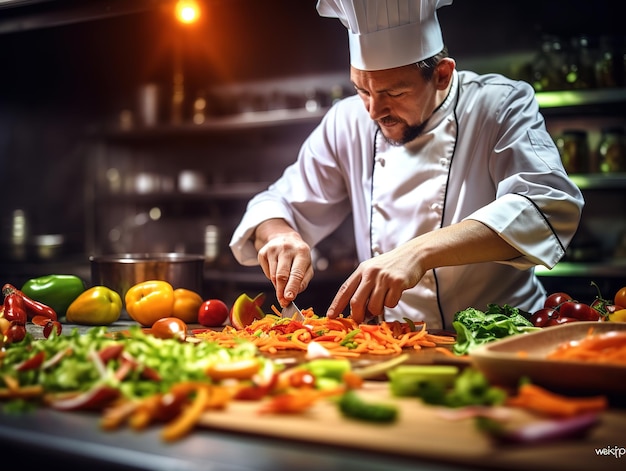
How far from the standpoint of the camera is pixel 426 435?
38.6 inches

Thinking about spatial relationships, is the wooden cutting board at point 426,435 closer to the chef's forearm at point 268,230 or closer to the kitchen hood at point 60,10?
the chef's forearm at point 268,230

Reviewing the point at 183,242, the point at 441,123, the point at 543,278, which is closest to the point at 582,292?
the point at 543,278

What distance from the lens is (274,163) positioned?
509cm

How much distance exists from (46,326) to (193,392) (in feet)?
3.06

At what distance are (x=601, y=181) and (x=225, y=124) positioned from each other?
2544mm

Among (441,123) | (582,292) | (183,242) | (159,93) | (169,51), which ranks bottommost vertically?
(582,292)

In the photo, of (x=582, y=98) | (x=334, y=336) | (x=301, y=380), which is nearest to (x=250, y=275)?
(x=582, y=98)

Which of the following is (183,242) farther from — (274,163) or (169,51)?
(169,51)

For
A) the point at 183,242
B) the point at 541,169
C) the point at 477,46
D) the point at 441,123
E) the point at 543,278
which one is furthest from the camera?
the point at 183,242

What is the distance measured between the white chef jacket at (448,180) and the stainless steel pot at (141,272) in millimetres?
207

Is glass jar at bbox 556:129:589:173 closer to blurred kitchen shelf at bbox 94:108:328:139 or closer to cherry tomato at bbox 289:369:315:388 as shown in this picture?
blurred kitchen shelf at bbox 94:108:328:139

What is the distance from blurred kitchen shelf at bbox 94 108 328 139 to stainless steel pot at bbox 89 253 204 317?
2.10 meters

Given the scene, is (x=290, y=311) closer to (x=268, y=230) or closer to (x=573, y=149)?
(x=268, y=230)

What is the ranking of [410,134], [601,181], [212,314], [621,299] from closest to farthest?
[621,299], [212,314], [410,134], [601,181]
